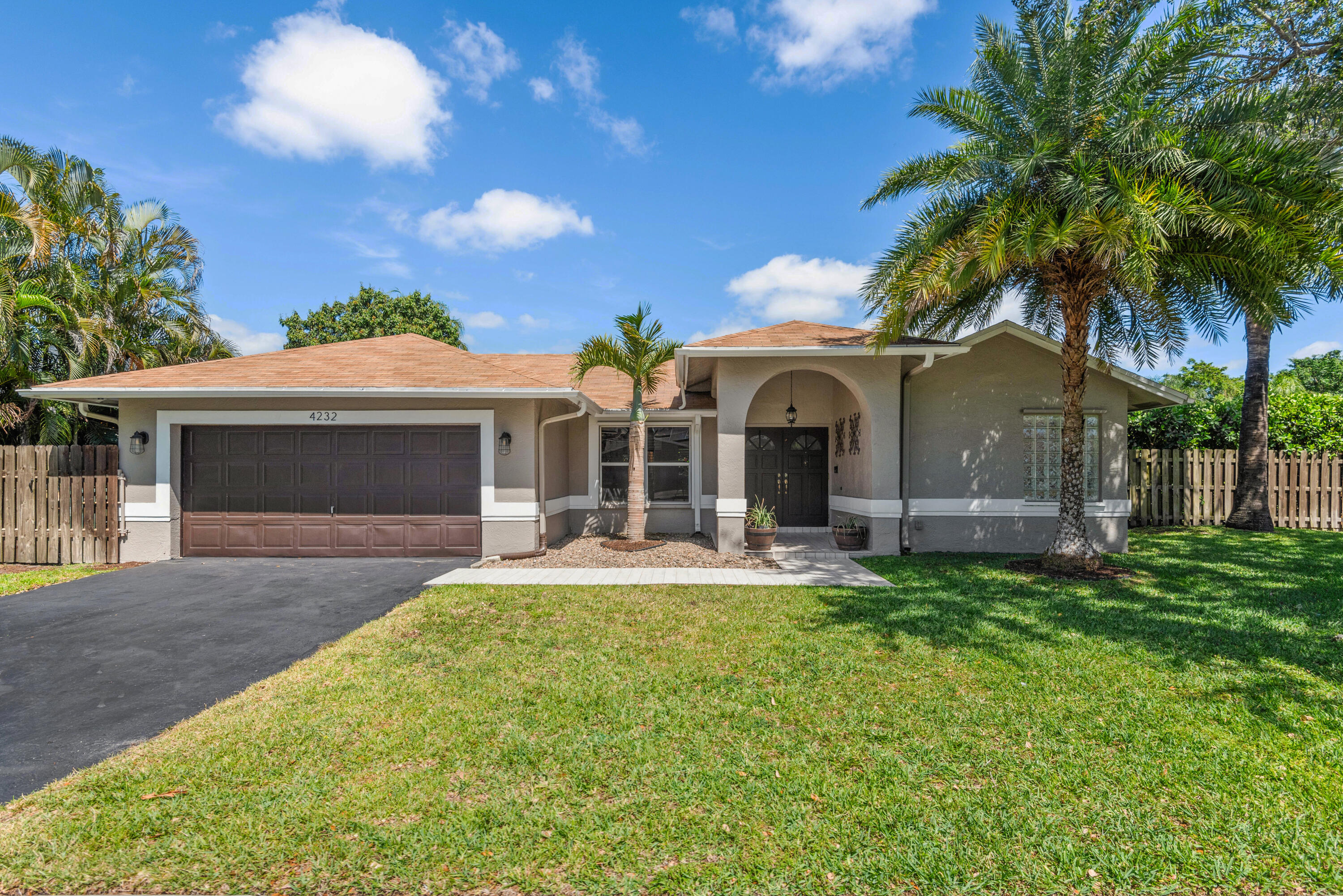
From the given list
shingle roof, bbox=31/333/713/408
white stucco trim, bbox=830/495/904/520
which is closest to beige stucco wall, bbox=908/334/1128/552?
white stucco trim, bbox=830/495/904/520

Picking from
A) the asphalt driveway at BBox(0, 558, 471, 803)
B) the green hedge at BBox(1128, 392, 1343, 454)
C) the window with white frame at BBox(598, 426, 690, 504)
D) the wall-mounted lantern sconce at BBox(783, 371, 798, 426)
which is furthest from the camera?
the green hedge at BBox(1128, 392, 1343, 454)

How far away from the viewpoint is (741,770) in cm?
331

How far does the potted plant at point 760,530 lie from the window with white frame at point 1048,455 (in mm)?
4791

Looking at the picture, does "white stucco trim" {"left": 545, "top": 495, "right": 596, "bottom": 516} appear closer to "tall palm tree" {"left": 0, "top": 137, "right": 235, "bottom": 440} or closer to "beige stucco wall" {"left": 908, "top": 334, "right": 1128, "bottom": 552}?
"beige stucco wall" {"left": 908, "top": 334, "right": 1128, "bottom": 552}

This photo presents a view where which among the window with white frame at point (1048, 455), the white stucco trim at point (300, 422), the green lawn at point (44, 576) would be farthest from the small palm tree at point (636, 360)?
the green lawn at point (44, 576)

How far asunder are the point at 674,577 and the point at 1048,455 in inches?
294

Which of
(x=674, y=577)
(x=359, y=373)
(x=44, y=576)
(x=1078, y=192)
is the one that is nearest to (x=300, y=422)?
(x=359, y=373)

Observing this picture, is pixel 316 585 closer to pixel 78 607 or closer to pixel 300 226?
pixel 78 607

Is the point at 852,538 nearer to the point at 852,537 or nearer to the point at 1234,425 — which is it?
the point at 852,537

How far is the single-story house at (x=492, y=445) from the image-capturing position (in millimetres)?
9852

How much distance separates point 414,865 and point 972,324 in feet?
36.7

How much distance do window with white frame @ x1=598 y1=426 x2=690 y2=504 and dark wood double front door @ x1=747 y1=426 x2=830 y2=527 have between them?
145 cm

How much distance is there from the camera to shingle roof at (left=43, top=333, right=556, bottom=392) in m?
9.47

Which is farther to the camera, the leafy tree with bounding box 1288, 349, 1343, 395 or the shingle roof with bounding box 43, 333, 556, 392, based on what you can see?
the leafy tree with bounding box 1288, 349, 1343, 395
